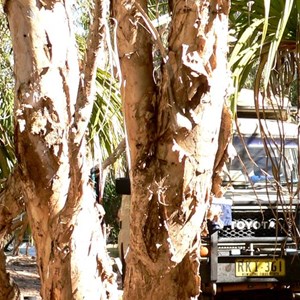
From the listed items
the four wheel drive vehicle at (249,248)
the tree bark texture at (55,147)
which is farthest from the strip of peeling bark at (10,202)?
the four wheel drive vehicle at (249,248)

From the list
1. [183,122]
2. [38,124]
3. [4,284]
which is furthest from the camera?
[4,284]

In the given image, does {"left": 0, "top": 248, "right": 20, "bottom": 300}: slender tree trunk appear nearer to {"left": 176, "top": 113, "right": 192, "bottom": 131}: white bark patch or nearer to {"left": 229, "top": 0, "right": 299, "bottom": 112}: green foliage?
{"left": 229, "top": 0, "right": 299, "bottom": 112}: green foliage

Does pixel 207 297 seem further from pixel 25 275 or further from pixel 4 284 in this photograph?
pixel 25 275

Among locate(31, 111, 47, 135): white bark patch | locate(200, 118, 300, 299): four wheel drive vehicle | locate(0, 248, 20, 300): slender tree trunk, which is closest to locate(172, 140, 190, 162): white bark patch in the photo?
locate(31, 111, 47, 135): white bark patch

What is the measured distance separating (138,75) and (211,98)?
288 mm

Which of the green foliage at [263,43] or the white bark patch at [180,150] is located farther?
the green foliage at [263,43]

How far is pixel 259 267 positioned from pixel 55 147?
15.5 ft

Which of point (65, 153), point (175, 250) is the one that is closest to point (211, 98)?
point (175, 250)

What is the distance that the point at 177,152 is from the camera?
2424 mm

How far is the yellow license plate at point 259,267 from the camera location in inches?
286

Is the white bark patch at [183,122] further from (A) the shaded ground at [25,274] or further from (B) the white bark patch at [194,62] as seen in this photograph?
(A) the shaded ground at [25,274]

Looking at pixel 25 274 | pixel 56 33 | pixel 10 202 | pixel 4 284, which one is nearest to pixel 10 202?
pixel 10 202

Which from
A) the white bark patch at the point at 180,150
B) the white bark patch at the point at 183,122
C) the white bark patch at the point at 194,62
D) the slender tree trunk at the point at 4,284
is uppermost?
the white bark patch at the point at 194,62

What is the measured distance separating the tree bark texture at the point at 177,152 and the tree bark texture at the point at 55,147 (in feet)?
1.14
